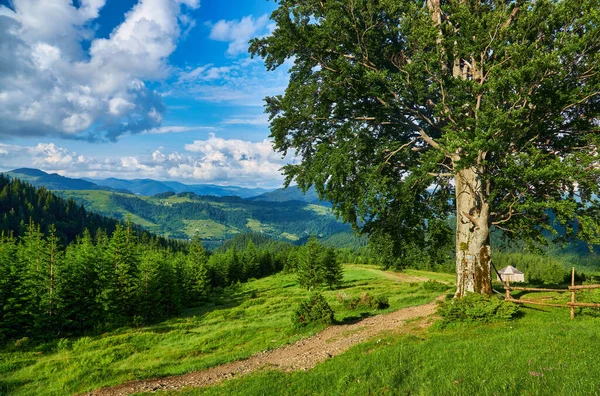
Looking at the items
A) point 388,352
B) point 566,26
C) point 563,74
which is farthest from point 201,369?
point 566,26

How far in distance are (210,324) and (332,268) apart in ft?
122

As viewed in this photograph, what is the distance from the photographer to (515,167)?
1555 centimetres

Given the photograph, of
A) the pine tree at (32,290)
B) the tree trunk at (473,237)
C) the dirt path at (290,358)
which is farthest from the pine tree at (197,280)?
the tree trunk at (473,237)

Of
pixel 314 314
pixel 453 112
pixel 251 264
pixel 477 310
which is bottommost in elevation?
pixel 251 264

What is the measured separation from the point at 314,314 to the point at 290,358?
742cm

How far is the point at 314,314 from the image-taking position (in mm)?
22953

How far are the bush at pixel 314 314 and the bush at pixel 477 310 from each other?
8224 mm

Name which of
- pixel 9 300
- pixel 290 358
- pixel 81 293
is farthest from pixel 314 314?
pixel 9 300

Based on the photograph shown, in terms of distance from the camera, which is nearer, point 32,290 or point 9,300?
point 9,300

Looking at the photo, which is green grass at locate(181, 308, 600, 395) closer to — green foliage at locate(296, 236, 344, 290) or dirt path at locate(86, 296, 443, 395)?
dirt path at locate(86, 296, 443, 395)

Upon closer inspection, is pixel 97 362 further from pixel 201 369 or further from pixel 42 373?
pixel 201 369

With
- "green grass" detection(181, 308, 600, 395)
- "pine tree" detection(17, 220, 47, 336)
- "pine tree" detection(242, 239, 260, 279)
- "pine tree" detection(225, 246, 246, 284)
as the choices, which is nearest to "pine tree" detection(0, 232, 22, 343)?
"pine tree" detection(17, 220, 47, 336)

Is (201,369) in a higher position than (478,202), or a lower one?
lower

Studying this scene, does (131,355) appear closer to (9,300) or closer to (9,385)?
(9,385)
